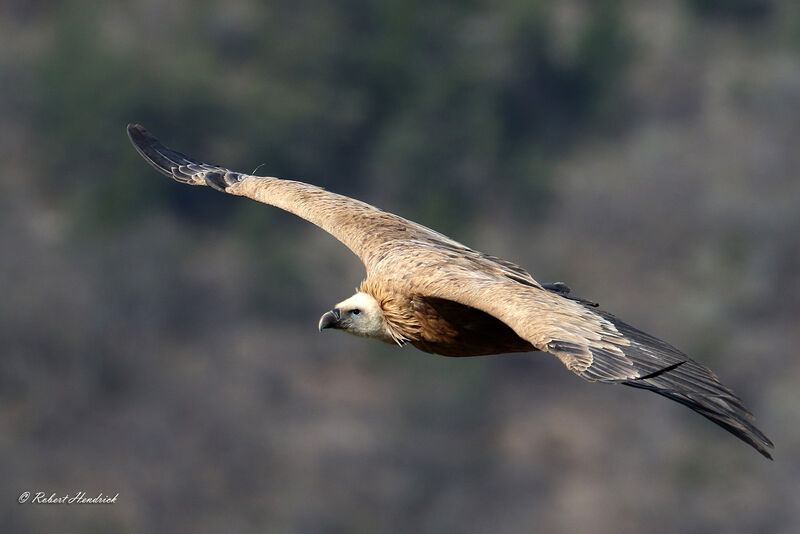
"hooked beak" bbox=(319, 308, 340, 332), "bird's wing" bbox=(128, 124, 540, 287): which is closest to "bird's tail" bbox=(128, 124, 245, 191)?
"bird's wing" bbox=(128, 124, 540, 287)

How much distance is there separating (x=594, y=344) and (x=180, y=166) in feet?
20.4

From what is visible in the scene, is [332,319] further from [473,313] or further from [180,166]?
[180,166]

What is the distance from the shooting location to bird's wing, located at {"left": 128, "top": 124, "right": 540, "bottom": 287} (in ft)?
39.2

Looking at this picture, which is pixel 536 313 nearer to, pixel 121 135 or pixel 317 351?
pixel 317 351

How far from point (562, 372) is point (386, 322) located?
41691 mm

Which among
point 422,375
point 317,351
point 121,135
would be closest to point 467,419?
point 422,375

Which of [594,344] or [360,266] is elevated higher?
[360,266]

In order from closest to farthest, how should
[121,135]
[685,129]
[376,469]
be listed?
1. [376,469]
2. [121,135]
3. [685,129]

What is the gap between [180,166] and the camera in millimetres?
14641

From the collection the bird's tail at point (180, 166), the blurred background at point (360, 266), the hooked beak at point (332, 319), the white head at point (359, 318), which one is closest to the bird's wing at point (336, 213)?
the bird's tail at point (180, 166)

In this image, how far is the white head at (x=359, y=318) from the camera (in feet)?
37.6

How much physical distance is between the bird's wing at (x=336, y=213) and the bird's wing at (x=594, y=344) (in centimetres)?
63

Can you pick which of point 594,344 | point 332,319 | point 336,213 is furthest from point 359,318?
point 594,344

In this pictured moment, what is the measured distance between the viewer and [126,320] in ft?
173
